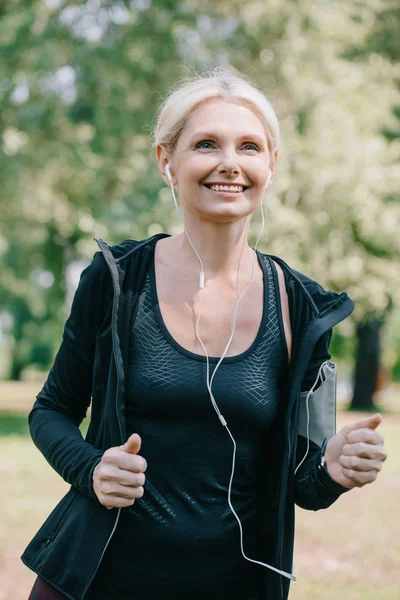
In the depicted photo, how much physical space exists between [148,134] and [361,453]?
1023cm

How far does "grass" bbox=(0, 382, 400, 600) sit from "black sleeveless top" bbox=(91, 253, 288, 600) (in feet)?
12.2

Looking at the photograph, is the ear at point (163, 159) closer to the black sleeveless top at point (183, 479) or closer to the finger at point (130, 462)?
the black sleeveless top at point (183, 479)

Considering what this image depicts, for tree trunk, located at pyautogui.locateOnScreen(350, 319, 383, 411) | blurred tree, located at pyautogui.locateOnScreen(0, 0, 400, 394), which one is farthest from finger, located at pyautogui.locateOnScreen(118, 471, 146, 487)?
tree trunk, located at pyautogui.locateOnScreen(350, 319, 383, 411)

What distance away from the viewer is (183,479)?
2016 mm

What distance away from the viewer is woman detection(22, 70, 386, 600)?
2.00 m

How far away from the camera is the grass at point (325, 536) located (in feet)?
18.9

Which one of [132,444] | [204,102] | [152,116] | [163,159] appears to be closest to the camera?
[132,444]

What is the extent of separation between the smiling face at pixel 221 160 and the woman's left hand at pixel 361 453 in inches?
24.8

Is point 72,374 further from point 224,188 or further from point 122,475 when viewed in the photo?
point 224,188

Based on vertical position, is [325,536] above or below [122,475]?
below

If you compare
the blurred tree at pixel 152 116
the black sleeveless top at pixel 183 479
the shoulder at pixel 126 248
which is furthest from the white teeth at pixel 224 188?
the blurred tree at pixel 152 116

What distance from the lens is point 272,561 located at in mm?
2104

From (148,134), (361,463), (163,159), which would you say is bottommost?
(361,463)

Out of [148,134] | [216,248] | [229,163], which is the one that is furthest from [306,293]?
[148,134]
